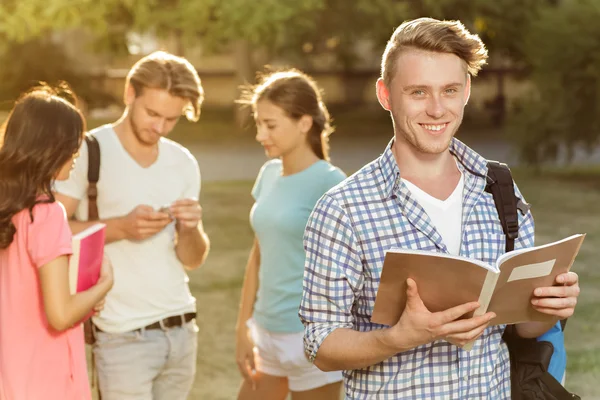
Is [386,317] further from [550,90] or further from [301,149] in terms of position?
[550,90]

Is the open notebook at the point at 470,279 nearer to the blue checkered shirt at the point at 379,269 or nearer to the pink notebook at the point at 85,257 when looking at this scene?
the blue checkered shirt at the point at 379,269

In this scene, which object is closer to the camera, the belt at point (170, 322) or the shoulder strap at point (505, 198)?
the shoulder strap at point (505, 198)

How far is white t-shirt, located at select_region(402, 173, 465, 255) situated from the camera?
2.91 meters

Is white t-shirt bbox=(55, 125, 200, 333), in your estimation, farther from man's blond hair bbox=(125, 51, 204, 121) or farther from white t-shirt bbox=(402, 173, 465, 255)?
white t-shirt bbox=(402, 173, 465, 255)

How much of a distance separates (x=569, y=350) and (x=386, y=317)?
18.2ft

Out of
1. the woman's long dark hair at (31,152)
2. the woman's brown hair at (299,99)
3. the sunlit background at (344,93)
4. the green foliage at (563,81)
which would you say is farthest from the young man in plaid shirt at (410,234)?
the green foliage at (563,81)

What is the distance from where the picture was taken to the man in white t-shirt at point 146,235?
14.3 ft

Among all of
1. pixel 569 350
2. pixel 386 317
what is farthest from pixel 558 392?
pixel 569 350

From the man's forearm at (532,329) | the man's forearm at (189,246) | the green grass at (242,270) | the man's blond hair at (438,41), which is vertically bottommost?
the green grass at (242,270)

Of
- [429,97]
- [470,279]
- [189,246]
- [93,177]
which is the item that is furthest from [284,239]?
[470,279]

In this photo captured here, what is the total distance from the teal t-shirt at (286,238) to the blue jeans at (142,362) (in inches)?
17.7

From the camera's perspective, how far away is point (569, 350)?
25.7 ft

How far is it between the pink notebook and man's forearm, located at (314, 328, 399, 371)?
1.19m

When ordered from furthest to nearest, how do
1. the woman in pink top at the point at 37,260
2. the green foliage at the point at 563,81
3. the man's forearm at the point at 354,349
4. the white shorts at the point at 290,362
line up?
the green foliage at the point at 563,81
the white shorts at the point at 290,362
the woman in pink top at the point at 37,260
the man's forearm at the point at 354,349
